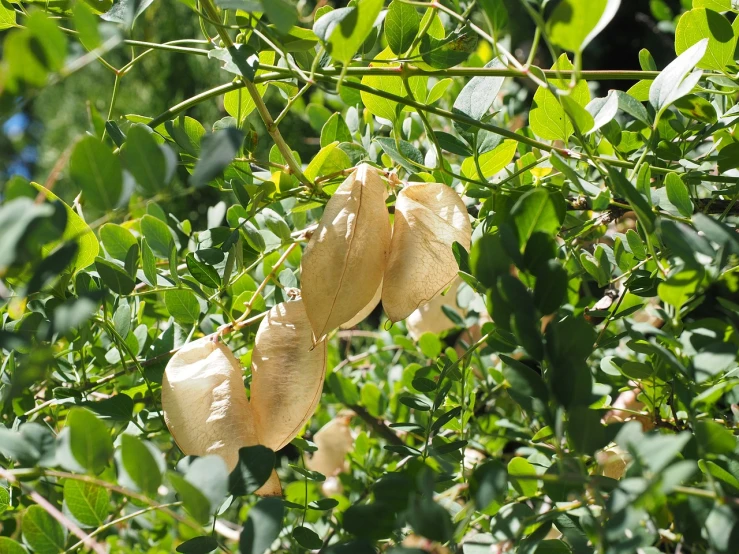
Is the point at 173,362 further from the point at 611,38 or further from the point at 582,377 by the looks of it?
the point at 611,38

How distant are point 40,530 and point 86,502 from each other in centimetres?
2

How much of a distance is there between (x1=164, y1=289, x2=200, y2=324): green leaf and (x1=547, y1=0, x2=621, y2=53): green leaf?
0.29 m

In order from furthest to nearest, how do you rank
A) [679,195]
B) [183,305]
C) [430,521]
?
[183,305], [679,195], [430,521]

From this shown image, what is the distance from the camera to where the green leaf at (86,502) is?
0.31 m

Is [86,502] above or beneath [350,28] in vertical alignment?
beneath

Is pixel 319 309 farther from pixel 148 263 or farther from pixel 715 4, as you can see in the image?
pixel 715 4

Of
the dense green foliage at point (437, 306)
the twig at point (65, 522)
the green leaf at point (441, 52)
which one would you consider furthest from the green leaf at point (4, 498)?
the green leaf at point (441, 52)

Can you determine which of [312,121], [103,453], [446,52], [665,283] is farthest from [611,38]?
[103,453]

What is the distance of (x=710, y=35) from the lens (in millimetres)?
372

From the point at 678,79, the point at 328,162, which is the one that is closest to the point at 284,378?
the point at 328,162

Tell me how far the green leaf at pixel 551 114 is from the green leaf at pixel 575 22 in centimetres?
11

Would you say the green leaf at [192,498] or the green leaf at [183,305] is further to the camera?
the green leaf at [183,305]

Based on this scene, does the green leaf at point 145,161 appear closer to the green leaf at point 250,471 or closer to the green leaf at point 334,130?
the green leaf at point 250,471

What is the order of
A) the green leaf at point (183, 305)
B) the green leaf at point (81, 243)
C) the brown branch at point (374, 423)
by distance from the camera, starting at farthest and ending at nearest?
1. the brown branch at point (374, 423)
2. the green leaf at point (183, 305)
3. the green leaf at point (81, 243)
